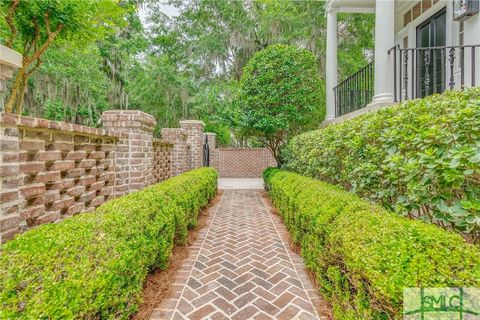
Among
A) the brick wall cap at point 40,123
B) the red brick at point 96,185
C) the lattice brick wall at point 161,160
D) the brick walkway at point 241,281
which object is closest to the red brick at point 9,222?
the brick wall cap at point 40,123

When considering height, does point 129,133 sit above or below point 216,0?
below

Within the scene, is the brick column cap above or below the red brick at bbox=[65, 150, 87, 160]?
above

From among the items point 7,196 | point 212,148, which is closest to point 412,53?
point 7,196

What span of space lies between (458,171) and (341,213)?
0.86m

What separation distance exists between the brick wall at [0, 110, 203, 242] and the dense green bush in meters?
2.65

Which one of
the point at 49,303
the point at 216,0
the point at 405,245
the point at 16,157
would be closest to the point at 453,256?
the point at 405,245

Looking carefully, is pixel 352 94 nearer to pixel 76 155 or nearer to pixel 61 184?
pixel 76 155

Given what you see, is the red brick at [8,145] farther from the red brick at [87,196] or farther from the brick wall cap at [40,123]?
the red brick at [87,196]

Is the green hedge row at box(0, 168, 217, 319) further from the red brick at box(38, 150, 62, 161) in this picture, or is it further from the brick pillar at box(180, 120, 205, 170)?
the brick pillar at box(180, 120, 205, 170)

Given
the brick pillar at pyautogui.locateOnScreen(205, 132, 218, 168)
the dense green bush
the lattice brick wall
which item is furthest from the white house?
the brick pillar at pyautogui.locateOnScreen(205, 132, 218, 168)

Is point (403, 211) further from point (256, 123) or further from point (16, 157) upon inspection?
point (256, 123)

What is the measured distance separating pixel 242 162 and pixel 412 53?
1035 centimetres

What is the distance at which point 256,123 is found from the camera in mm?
7809

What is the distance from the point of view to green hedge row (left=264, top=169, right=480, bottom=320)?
1202 mm
